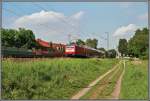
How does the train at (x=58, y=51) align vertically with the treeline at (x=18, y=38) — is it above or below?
below

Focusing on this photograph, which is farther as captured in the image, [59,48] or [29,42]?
[59,48]

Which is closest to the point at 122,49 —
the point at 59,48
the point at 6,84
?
the point at 59,48

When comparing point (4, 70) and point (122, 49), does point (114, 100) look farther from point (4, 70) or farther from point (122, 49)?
point (122, 49)

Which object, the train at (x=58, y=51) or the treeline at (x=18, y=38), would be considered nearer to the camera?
the train at (x=58, y=51)

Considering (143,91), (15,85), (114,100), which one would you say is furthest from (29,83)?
(143,91)

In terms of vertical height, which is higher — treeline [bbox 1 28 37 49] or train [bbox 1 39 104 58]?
treeline [bbox 1 28 37 49]

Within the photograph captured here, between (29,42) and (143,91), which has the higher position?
(29,42)

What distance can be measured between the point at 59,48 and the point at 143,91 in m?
52.2

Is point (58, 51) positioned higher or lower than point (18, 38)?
lower

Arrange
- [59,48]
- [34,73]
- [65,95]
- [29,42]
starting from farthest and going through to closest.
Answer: [59,48] → [29,42] → [34,73] → [65,95]

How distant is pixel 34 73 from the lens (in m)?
17.1

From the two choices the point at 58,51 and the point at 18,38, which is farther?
the point at 58,51

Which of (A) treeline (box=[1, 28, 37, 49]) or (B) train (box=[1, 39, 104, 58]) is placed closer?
(B) train (box=[1, 39, 104, 58])

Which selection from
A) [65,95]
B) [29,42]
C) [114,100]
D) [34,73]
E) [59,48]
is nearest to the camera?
[114,100]
